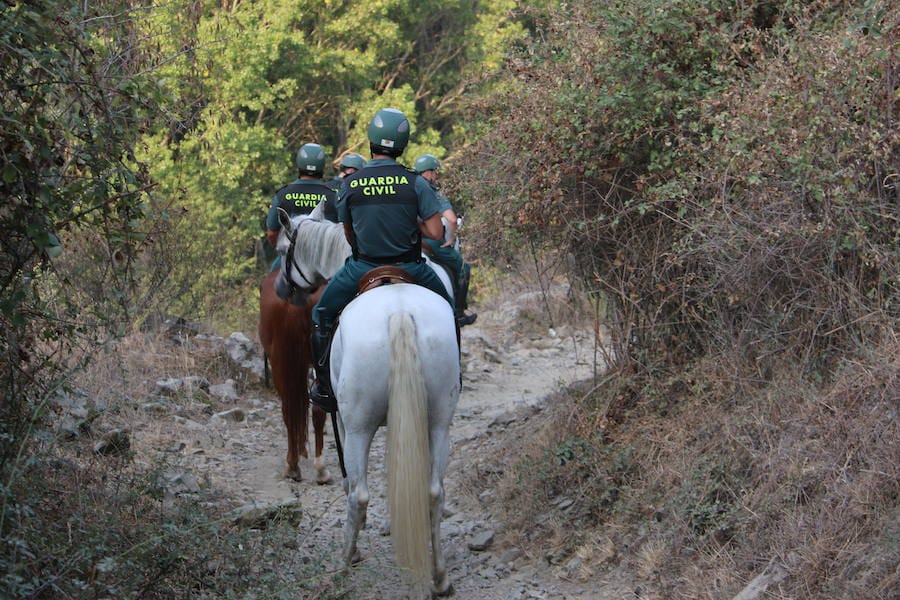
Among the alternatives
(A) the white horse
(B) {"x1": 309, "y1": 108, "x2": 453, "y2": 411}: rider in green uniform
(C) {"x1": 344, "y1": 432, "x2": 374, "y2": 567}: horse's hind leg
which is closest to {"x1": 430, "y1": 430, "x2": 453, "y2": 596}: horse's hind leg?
(A) the white horse

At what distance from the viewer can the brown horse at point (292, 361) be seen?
340 inches

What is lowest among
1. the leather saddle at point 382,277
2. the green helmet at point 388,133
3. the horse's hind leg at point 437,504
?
the horse's hind leg at point 437,504

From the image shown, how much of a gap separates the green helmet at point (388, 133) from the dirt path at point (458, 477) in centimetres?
241

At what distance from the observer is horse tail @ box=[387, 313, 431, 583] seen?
561 cm

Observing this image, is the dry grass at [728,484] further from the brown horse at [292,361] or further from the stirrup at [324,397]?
the brown horse at [292,361]

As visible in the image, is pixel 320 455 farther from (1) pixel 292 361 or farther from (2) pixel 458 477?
(2) pixel 458 477

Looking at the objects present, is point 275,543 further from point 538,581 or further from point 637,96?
point 637,96

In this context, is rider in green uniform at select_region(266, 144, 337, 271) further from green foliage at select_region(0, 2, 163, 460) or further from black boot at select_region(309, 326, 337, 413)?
green foliage at select_region(0, 2, 163, 460)

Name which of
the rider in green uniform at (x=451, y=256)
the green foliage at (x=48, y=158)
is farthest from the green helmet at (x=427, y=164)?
the green foliage at (x=48, y=158)

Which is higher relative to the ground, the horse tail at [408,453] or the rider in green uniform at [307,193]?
the rider in green uniform at [307,193]

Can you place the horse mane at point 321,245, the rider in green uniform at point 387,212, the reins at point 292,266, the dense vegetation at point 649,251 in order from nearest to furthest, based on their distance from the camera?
the dense vegetation at point 649,251 → the rider in green uniform at point 387,212 → the horse mane at point 321,245 → the reins at point 292,266

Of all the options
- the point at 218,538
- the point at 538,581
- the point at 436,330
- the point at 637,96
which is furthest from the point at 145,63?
the point at 538,581

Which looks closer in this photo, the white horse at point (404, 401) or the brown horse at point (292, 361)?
the white horse at point (404, 401)

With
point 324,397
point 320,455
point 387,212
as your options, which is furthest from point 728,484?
point 320,455
